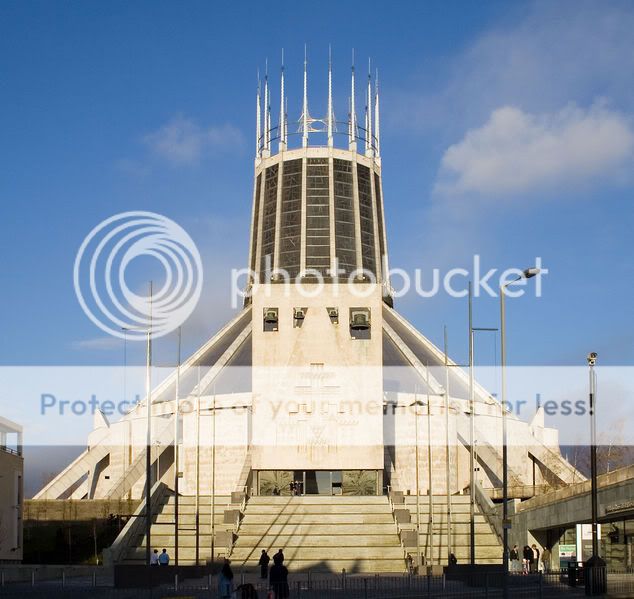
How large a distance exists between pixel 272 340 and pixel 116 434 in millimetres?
14894

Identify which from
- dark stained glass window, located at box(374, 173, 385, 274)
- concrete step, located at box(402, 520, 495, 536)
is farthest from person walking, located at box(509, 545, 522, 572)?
dark stained glass window, located at box(374, 173, 385, 274)

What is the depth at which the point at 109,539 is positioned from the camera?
2197 inches

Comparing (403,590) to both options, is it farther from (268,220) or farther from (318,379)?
(268,220)

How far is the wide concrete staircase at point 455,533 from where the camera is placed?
160ft

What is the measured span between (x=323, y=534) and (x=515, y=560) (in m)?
8.78

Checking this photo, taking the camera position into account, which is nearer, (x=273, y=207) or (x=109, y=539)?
(x=109, y=539)

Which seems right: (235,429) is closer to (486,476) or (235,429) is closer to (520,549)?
(486,476)

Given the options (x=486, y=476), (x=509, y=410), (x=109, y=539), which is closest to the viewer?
(x=109, y=539)

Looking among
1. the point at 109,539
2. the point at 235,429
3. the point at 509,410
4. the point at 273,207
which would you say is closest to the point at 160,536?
the point at 109,539

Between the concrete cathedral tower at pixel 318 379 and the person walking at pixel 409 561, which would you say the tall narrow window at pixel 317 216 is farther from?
the person walking at pixel 409 561

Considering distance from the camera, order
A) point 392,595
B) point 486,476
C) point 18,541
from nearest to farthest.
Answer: point 392,595 < point 18,541 < point 486,476

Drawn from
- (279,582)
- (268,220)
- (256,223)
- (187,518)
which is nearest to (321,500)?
(187,518)

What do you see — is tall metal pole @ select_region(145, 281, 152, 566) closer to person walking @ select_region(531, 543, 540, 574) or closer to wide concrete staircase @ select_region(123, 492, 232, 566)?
wide concrete staircase @ select_region(123, 492, 232, 566)

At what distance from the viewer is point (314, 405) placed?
56.9m
